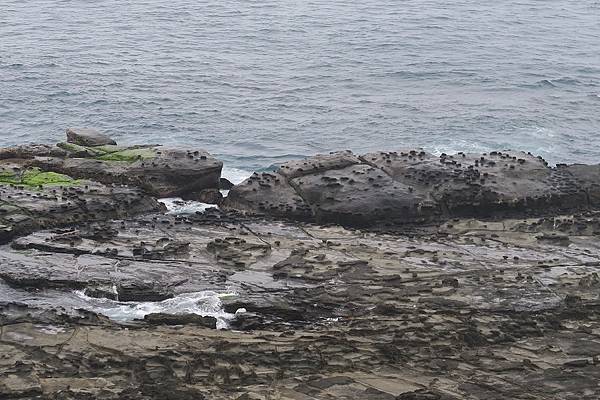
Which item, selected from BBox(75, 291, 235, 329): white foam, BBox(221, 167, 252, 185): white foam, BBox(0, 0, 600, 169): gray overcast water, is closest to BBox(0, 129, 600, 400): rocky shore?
BBox(75, 291, 235, 329): white foam

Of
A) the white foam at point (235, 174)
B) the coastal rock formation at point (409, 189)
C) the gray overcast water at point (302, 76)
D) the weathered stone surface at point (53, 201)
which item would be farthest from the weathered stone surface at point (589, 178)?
the weathered stone surface at point (53, 201)

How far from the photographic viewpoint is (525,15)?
81.3 m

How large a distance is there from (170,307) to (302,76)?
37.0m

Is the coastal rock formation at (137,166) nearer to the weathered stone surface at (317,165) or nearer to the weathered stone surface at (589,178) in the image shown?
the weathered stone surface at (317,165)

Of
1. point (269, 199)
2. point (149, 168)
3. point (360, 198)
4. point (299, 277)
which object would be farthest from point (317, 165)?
point (299, 277)

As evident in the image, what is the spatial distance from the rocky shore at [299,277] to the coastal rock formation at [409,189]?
63mm

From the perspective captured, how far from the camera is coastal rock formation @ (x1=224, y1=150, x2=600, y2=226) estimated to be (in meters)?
27.9

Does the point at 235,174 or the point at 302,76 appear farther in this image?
the point at 302,76

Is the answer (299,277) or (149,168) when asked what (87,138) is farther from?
(299,277)

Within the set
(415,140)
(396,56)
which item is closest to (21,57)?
(396,56)

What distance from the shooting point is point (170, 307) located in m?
21.6

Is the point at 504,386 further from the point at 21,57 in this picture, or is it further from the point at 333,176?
the point at 21,57

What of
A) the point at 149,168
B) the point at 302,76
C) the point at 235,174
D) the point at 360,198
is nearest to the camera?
the point at 360,198

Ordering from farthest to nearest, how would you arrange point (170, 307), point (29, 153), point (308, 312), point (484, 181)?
1. point (29, 153)
2. point (484, 181)
3. point (170, 307)
4. point (308, 312)
